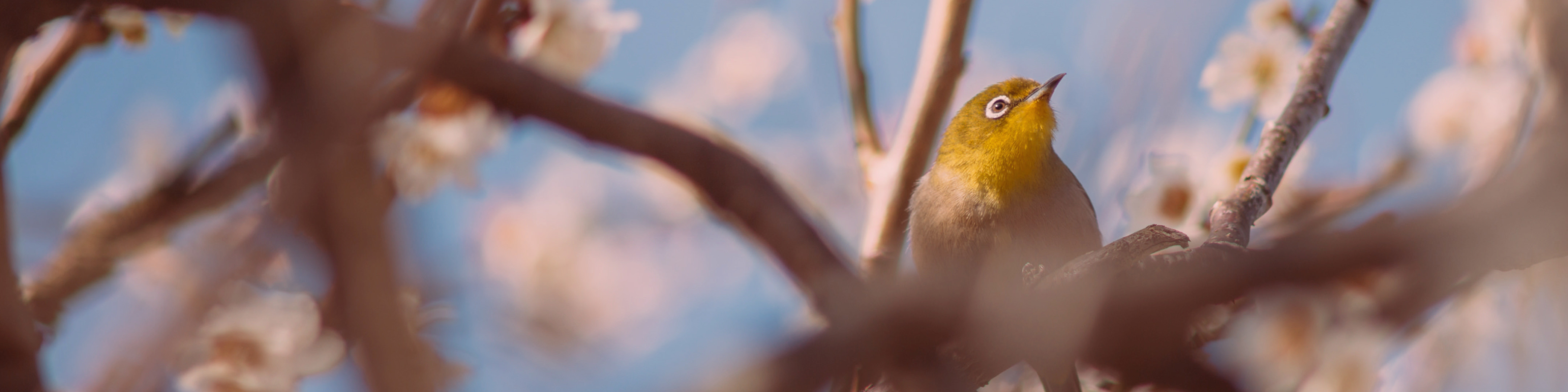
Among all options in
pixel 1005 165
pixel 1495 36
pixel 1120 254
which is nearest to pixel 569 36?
pixel 1005 165

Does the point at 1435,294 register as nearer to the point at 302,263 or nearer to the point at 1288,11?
the point at 302,263

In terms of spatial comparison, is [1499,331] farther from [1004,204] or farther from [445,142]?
[445,142]

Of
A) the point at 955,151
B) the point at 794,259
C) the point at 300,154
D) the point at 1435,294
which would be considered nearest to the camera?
the point at 300,154

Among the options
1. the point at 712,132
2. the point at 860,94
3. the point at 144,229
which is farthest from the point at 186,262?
the point at 860,94

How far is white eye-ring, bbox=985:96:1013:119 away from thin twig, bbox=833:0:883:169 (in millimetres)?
384

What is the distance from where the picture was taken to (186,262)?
1.73 m

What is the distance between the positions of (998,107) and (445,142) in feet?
5.20

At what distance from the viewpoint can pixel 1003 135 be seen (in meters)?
2.49

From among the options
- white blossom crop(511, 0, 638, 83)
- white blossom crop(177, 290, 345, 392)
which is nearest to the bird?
white blossom crop(511, 0, 638, 83)

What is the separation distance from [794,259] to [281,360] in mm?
1193

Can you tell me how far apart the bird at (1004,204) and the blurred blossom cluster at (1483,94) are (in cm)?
83

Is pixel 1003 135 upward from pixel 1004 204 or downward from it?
upward

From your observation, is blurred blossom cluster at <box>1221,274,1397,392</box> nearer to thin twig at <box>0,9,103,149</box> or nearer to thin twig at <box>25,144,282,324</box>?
thin twig at <box>25,144,282,324</box>

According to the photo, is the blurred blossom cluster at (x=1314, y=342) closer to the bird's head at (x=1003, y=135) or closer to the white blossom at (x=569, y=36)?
the bird's head at (x=1003, y=135)
